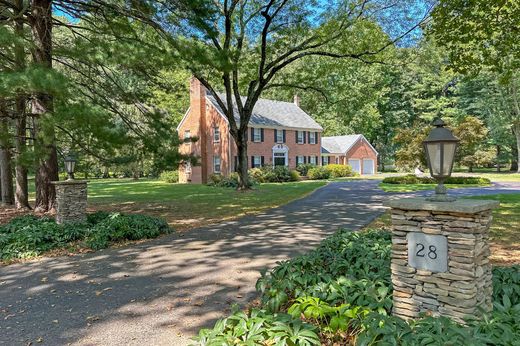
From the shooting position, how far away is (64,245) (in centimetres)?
775

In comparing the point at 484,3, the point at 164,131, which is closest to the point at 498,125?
the point at 484,3

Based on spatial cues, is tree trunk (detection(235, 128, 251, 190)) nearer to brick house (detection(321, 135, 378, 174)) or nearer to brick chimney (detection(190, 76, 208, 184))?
brick chimney (detection(190, 76, 208, 184))

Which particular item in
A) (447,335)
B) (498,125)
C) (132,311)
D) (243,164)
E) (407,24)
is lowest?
(132,311)

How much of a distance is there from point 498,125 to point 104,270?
1746 inches

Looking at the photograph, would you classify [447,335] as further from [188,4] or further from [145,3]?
[145,3]

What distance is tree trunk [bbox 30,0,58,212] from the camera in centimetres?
848

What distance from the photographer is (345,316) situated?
3492 millimetres

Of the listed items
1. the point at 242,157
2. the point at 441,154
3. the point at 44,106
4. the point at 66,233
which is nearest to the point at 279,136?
the point at 242,157

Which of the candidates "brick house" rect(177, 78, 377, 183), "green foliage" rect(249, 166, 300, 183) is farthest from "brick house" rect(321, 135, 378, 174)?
"green foliage" rect(249, 166, 300, 183)

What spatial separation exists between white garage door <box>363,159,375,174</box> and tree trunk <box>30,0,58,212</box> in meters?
37.4

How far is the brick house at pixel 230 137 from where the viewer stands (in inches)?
1180

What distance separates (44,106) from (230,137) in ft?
63.8

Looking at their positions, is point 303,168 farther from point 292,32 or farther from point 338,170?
point 292,32

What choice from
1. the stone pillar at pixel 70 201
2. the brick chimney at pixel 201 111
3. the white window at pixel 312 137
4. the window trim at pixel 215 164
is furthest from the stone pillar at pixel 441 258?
the white window at pixel 312 137
